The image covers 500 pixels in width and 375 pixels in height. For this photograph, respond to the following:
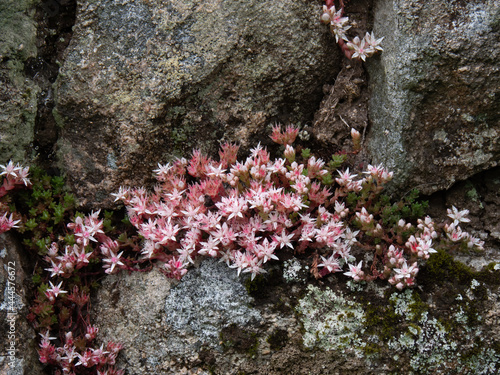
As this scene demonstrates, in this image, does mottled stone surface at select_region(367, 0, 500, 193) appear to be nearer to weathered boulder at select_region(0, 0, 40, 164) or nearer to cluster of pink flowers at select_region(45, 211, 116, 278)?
cluster of pink flowers at select_region(45, 211, 116, 278)

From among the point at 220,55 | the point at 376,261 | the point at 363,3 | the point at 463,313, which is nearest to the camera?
the point at 463,313

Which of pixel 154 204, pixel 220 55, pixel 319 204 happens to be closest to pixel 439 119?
pixel 319 204

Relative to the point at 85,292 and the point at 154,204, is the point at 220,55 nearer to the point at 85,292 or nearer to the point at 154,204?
the point at 154,204

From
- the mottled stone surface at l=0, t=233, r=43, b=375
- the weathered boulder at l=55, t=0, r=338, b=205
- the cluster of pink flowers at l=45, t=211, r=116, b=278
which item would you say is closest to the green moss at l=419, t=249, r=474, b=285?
the weathered boulder at l=55, t=0, r=338, b=205

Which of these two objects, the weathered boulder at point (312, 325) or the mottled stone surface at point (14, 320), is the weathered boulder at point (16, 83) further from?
the weathered boulder at point (312, 325)

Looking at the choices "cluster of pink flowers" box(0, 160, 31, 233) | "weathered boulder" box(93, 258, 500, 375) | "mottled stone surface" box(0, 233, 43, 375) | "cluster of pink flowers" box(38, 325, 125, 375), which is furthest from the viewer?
"cluster of pink flowers" box(0, 160, 31, 233)

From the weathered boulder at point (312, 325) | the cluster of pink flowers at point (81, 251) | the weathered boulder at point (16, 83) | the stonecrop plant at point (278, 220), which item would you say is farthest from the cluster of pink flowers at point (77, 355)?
the weathered boulder at point (16, 83)

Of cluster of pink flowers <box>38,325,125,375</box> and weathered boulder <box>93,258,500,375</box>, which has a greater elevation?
weathered boulder <box>93,258,500,375</box>

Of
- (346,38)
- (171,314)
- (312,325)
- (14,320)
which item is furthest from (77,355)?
(346,38)
